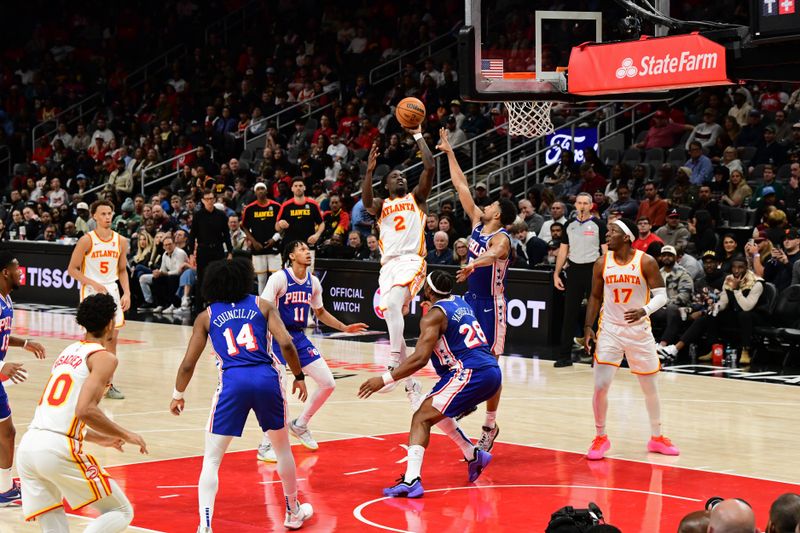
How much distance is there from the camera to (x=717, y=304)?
14102mm

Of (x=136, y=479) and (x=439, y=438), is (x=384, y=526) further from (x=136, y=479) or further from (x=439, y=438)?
(x=439, y=438)

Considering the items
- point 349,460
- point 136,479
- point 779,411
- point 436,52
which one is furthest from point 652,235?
point 436,52

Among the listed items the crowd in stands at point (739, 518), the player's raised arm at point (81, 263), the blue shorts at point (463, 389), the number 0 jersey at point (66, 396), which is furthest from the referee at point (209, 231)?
the crowd in stands at point (739, 518)

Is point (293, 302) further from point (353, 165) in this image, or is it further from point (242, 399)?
point (353, 165)

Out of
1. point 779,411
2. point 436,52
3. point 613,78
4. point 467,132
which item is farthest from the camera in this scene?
point 436,52

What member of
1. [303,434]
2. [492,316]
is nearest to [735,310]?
[492,316]

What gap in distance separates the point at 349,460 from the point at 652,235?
6576 mm

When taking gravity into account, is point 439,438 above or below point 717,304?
below

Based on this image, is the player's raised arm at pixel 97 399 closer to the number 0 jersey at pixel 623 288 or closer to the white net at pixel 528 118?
the number 0 jersey at pixel 623 288

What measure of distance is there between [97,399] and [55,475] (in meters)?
0.40

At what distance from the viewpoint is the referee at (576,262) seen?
1393cm

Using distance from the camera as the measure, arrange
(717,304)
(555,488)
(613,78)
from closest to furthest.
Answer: (555,488) < (613,78) < (717,304)

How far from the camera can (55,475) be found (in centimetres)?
588

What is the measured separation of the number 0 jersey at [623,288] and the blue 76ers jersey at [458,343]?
5.18 ft
